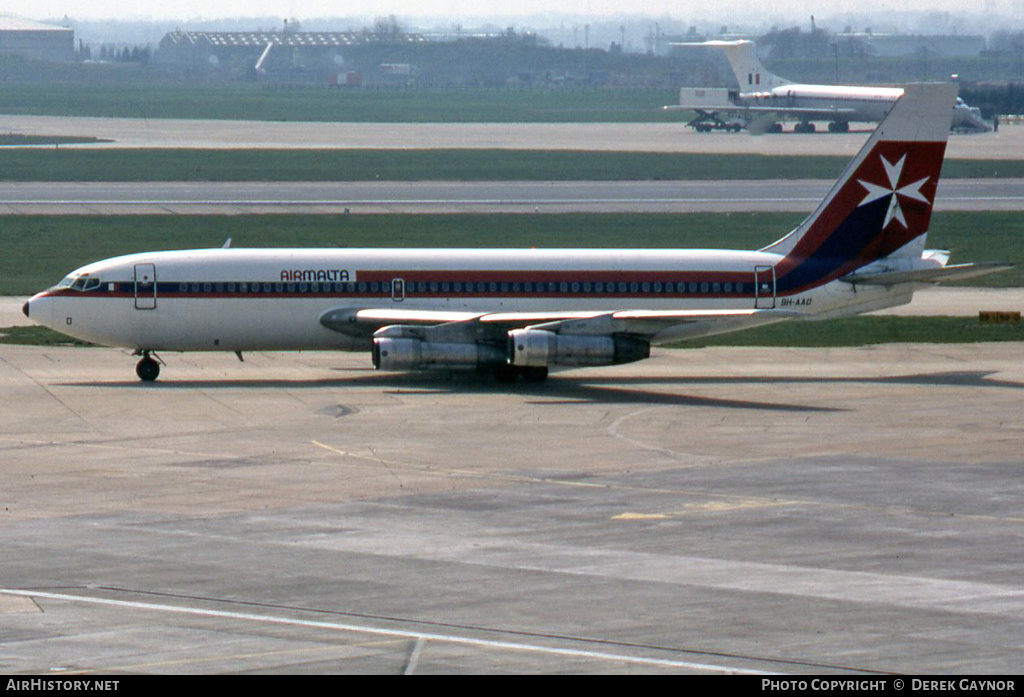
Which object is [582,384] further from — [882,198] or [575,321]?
[882,198]

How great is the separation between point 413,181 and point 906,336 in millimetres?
72123

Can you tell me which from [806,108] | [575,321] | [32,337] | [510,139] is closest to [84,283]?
[32,337]

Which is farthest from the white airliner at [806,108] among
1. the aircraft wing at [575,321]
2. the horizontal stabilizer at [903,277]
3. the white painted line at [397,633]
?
the white painted line at [397,633]

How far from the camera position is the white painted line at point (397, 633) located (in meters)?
21.3

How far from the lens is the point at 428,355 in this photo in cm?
4816

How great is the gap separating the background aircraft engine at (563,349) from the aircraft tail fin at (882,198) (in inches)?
288

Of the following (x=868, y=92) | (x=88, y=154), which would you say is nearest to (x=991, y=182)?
(x=868, y=92)

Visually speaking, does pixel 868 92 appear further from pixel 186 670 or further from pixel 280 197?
pixel 186 670

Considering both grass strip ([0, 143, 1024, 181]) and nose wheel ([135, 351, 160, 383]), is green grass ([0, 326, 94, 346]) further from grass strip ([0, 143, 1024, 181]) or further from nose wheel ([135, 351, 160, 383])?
grass strip ([0, 143, 1024, 181])

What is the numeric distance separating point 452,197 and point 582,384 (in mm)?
64731

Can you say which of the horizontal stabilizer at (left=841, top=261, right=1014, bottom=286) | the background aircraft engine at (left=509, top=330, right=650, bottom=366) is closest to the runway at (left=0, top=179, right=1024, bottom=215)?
the horizontal stabilizer at (left=841, top=261, right=1014, bottom=286)

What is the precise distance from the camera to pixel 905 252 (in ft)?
172

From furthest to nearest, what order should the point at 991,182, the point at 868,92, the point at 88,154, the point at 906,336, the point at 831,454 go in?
the point at 868,92 → the point at 88,154 → the point at 991,182 → the point at 906,336 → the point at 831,454

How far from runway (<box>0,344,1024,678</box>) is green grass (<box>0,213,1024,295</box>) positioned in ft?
110
